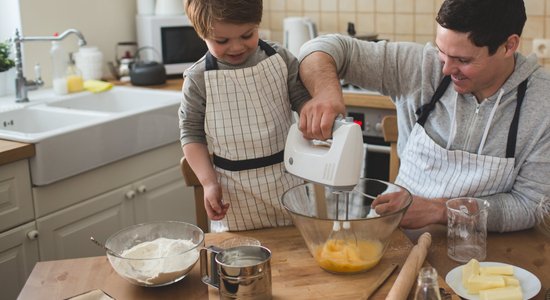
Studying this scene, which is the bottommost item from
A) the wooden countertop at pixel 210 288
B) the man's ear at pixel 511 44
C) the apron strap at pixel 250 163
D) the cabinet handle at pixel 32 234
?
the cabinet handle at pixel 32 234

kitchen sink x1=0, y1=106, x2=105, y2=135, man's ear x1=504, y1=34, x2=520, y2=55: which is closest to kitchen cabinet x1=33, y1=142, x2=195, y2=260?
kitchen sink x1=0, y1=106, x2=105, y2=135

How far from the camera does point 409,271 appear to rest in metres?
1.19

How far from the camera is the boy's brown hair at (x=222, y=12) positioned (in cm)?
140

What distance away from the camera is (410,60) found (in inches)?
69.1

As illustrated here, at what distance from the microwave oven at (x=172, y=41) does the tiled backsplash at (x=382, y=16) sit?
46 centimetres

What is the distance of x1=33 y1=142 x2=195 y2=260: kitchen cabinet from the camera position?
2.29m

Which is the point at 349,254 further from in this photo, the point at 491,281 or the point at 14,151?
the point at 14,151

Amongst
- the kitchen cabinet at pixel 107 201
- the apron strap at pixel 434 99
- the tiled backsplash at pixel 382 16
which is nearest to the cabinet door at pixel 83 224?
the kitchen cabinet at pixel 107 201

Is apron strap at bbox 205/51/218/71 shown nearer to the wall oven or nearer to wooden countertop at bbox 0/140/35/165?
wooden countertop at bbox 0/140/35/165

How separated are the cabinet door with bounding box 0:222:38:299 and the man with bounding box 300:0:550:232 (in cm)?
114

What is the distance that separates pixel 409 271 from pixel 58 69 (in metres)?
2.18

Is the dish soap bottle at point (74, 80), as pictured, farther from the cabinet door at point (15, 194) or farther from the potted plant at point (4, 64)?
the cabinet door at point (15, 194)

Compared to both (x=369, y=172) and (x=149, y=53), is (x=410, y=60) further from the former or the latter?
(x=149, y=53)

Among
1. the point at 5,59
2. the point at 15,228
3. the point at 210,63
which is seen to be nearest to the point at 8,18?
the point at 5,59
